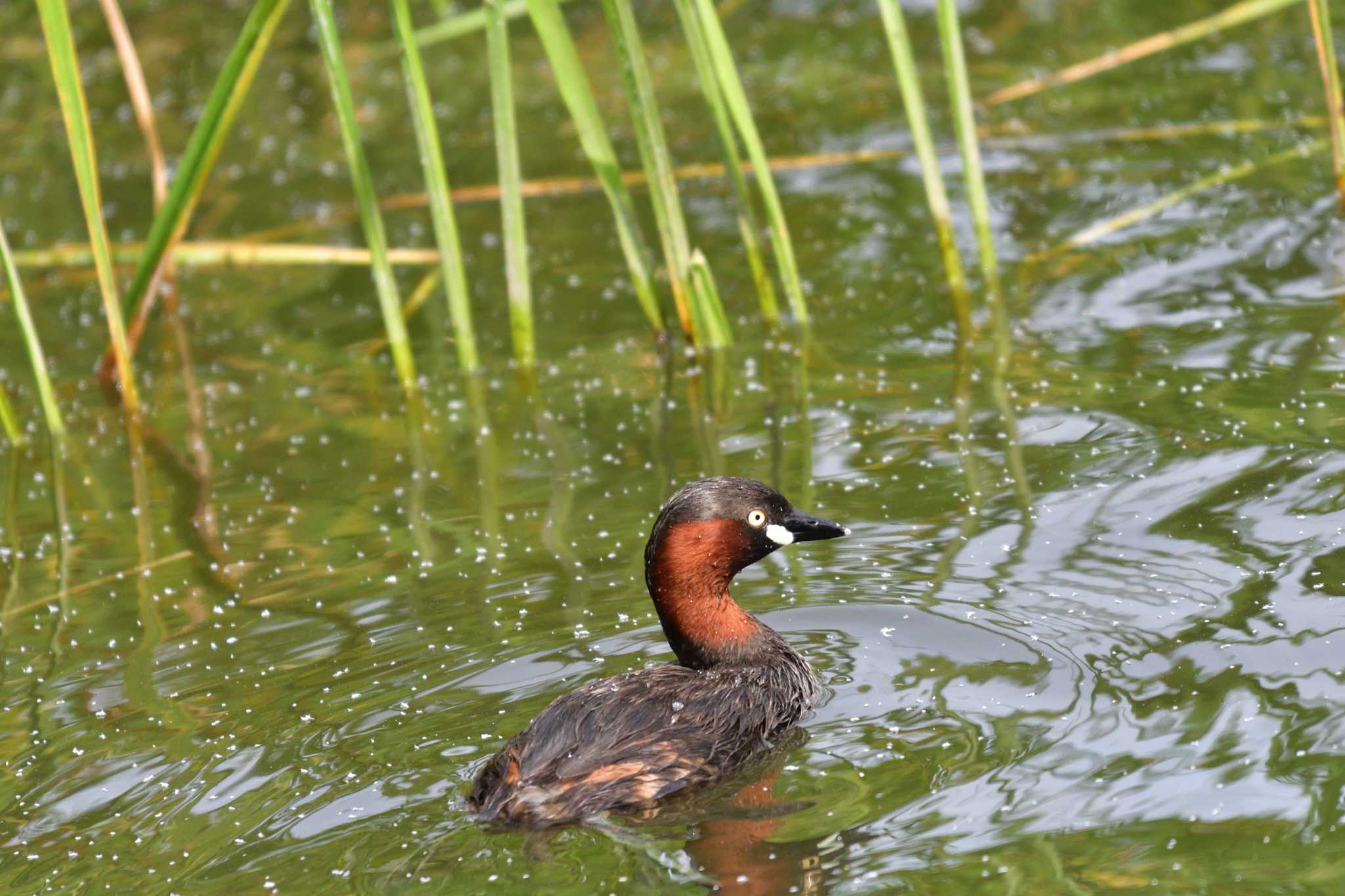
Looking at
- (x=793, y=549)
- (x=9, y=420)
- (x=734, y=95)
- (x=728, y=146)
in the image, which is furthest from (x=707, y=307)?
(x=9, y=420)

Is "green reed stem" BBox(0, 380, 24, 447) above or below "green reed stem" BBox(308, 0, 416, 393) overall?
below

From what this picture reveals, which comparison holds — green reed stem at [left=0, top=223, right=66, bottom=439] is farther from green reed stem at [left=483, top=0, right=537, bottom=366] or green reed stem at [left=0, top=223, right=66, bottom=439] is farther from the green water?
green reed stem at [left=483, top=0, right=537, bottom=366]

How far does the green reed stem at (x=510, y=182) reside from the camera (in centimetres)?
771

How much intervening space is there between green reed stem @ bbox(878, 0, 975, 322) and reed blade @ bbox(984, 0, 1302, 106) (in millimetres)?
2130

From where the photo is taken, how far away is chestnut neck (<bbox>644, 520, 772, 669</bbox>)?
18.2ft

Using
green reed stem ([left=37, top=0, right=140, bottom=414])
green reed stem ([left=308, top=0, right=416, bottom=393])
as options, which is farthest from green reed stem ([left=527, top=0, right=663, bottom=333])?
green reed stem ([left=37, top=0, right=140, bottom=414])

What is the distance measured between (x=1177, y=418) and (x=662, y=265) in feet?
12.8

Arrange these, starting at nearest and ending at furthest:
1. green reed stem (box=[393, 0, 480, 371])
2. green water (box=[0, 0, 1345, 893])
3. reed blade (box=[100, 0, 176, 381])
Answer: green water (box=[0, 0, 1345, 893])
green reed stem (box=[393, 0, 480, 371])
reed blade (box=[100, 0, 176, 381])

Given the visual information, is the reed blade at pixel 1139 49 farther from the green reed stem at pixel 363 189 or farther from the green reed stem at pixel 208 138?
the green reed stem at pixel 208 138

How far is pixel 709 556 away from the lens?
18.4 ft

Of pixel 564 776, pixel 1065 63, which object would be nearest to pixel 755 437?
pixel 564 776

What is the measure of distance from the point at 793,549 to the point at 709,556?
1.15 m

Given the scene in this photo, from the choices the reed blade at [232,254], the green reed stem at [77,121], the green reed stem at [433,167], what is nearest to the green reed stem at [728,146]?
the green reed stem at [433,167]

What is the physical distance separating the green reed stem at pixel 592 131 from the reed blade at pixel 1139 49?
3.69 metres
